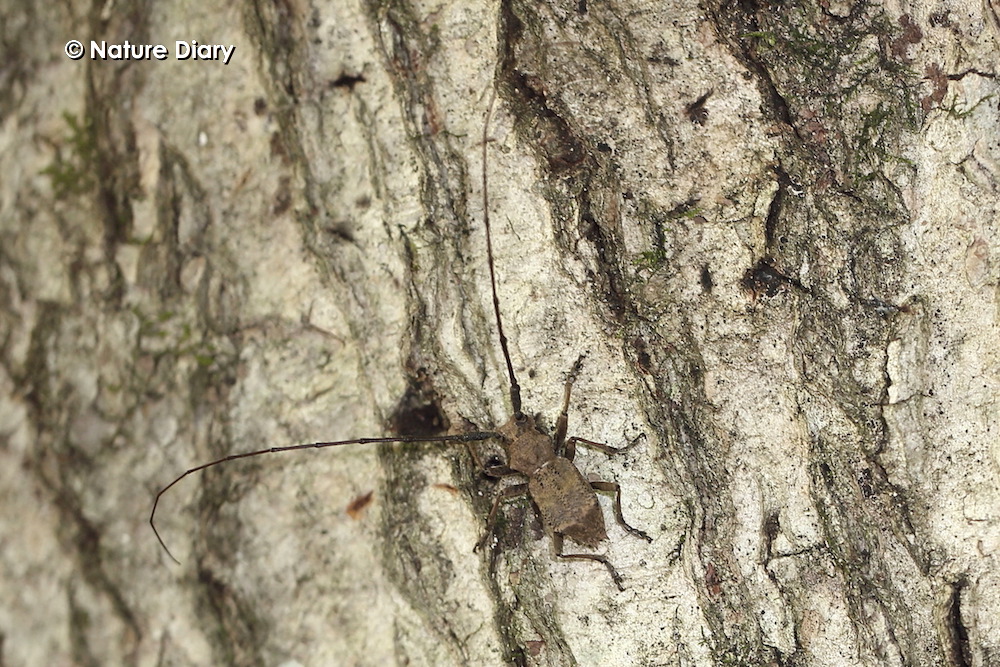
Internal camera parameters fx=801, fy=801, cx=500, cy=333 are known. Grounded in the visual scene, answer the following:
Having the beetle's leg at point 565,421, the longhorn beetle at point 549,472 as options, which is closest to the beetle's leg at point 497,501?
the longhorn beetle at point 549,472

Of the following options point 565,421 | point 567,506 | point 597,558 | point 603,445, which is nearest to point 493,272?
point 565,421

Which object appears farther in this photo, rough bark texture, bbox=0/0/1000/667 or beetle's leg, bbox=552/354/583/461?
beetle's leg, bbox=552/354/583/461

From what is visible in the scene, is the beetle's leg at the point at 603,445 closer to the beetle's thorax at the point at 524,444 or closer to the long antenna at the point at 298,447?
the beetle's thorax at the point at 524,444

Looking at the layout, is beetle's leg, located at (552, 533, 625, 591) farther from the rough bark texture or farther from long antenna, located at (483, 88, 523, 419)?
long antenna, located at (483, 88, 523, 419)

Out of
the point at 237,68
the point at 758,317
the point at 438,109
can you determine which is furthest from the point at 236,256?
the point at 758,317

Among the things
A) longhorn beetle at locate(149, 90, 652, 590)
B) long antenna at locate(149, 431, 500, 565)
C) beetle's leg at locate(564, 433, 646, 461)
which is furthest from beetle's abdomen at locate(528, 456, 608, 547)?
long antenna at locate(149, 431, 500, 565)
